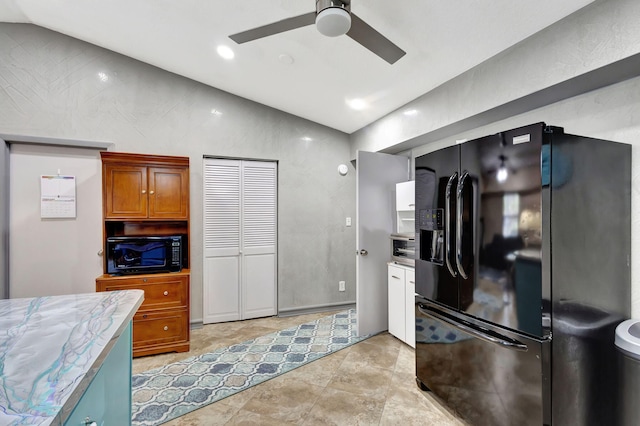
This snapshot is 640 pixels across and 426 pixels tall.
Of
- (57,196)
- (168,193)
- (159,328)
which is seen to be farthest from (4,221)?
(159,328)

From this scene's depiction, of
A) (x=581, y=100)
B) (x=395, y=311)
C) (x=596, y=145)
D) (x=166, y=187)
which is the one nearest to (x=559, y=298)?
(x=596, y=145)

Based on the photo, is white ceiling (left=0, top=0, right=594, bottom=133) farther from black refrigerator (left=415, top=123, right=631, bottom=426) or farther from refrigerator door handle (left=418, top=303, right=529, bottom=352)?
refrigerator door handle (left=418, top=303, right=529, bottom=352)

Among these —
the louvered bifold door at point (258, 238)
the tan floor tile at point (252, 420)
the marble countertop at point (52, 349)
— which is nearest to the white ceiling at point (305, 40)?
the louvered bifold door at point (258, 238)

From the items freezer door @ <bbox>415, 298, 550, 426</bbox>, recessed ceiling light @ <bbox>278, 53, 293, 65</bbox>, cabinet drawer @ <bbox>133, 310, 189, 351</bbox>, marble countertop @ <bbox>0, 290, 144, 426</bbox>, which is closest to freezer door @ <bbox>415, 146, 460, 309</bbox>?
freezer door @ <bbox>415, 298, 550, 426</bbox>

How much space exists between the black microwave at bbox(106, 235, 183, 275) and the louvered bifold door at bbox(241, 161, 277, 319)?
929mm

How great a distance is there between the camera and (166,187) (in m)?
3.14

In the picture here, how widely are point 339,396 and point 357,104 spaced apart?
2840 mm

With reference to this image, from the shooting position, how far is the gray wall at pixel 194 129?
9.77ft

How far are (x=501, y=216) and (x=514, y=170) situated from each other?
0.85ft

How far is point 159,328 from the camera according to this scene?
2.96 meters

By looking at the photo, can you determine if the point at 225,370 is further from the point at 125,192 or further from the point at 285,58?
the point at 285,58

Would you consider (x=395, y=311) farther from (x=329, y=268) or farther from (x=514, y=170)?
(x=514, y=170)

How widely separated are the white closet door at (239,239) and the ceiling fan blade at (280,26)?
2.22 m

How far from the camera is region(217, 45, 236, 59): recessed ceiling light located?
108 inches
